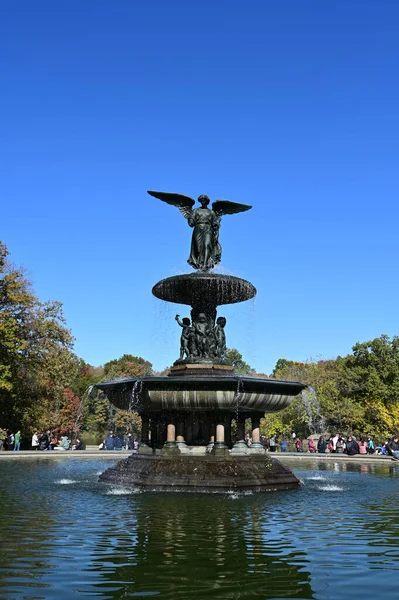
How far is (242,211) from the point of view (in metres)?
16.7

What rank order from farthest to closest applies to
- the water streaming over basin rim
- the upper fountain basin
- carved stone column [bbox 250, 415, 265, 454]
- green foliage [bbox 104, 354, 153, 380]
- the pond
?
green foliage [bbox 104, 354, 153, 380], the upper fountain basin, carved stone column [bbox 250, 415, 265, 454], the water streaming over basin rim, the pond

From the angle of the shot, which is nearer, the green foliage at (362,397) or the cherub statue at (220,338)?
the cherub statue at (220,338)

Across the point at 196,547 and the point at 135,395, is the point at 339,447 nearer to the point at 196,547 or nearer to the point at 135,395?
the point at 135,395

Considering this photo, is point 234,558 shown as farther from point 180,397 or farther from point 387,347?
point 387,347

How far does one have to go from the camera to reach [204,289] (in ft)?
51.0

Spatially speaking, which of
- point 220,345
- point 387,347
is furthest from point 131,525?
point 387,347

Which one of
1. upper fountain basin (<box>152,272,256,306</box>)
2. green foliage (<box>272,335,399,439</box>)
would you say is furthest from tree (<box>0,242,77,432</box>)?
green foliage (<box>272,335,399,439</box>)

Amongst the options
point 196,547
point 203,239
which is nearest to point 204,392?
point 203,239

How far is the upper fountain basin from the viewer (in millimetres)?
15102

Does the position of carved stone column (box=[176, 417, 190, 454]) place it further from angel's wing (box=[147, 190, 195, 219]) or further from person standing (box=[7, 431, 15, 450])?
person standing (box=[7, 431, 15, 450])

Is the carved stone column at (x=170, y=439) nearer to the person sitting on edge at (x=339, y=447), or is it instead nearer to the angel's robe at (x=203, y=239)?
the angel's robe at (x=203, y=239)

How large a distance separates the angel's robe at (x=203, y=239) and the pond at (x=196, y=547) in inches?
275

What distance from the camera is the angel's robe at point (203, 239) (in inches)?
638

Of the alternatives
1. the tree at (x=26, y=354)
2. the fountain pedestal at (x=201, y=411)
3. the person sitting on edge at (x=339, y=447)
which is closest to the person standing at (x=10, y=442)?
the tree at (x=26, y=354)
